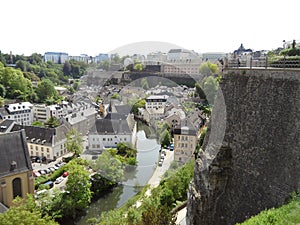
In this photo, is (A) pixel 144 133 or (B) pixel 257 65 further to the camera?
(B) pixel 257 65

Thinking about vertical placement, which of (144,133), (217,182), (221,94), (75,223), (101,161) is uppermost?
(221,94)

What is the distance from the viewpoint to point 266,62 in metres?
6.49

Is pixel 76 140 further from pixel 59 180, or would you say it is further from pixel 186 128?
pixel 59 180

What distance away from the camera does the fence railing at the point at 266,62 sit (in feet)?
20.7

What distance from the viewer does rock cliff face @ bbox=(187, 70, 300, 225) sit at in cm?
548

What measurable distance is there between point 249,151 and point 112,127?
11.2ft

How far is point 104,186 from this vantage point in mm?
15625

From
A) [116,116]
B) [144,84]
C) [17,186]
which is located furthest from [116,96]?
[17,186]

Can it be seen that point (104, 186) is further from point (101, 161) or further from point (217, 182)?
point (217, 182)

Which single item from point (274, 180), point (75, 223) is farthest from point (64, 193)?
point (274, 180)

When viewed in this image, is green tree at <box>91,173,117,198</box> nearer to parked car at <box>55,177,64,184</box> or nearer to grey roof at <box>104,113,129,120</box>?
parked car at <box>55,177,64,184</box>

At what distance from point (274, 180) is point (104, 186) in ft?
38.9

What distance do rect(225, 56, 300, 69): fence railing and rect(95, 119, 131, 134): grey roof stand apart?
12.9 ft

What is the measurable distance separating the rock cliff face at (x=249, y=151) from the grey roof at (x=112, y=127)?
9.41 ft
